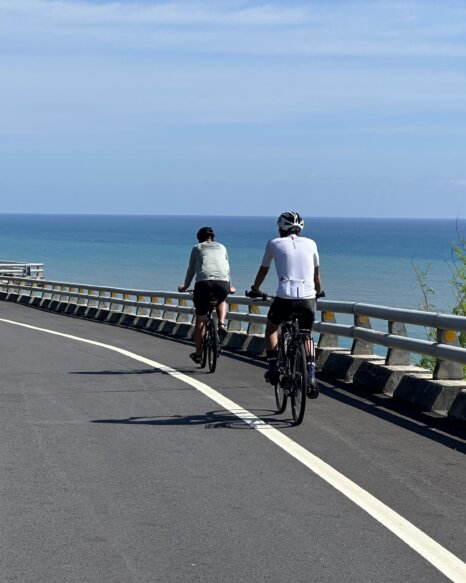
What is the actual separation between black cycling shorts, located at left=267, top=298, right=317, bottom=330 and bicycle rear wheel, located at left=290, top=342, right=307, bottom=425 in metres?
0.29

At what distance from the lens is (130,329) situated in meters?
27.3

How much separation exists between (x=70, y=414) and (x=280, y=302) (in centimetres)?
228

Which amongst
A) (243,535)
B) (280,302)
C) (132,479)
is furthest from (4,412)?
(243,535)

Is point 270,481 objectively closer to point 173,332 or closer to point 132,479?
point 132,479

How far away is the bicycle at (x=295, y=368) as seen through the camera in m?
10.5

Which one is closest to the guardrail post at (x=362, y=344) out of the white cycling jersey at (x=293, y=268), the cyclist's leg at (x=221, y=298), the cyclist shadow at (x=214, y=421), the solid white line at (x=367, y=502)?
the cyclist's leg at (x=221, y=298)

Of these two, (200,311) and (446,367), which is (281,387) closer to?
(446,367)

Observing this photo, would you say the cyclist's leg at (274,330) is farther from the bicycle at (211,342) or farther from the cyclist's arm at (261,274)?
the bicycle at (211,342)

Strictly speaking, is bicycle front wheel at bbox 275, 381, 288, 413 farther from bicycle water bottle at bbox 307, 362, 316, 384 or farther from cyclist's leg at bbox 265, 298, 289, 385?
bicycle water bottle at bbox 307, 362, 316, 384

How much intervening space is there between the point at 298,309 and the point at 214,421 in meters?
1.32

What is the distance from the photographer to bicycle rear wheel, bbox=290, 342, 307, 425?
34.2ft

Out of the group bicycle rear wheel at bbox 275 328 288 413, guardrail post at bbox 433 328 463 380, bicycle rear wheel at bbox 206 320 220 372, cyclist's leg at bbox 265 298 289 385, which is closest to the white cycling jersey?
cyclist's leg at bbox 265 298 289 385

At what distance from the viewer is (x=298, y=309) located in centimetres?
1096

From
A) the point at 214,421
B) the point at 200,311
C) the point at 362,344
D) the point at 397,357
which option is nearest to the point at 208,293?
the point at 200,311
